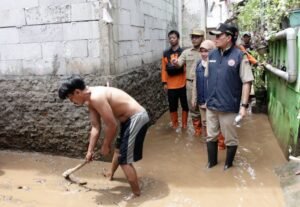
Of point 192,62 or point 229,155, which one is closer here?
point 229,155

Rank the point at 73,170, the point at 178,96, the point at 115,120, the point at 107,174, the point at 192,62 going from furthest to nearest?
1. the point at 178,96
2. the point at 192,62
3. the point at 107,174
4. the point at 73,170
5. the point at 115,120

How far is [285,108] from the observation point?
16.8ft

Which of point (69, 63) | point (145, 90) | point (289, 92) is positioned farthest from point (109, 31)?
point (289, 92)

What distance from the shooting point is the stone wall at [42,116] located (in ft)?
16.4

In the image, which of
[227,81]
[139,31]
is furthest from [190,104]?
[227,81]

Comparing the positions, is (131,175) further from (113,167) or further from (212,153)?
(212,153)

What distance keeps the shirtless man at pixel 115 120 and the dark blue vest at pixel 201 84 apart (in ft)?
5.79

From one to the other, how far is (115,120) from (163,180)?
1140 mm

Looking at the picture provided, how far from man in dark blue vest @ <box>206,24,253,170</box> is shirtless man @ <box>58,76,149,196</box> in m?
1.01

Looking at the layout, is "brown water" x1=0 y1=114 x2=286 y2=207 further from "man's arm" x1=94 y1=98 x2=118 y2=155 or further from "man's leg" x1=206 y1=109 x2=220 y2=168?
"man's arm" x1=94 y1=98 x2=118 y2=155

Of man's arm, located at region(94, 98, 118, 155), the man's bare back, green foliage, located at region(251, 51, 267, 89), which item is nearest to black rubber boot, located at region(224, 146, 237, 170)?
the man's bare back

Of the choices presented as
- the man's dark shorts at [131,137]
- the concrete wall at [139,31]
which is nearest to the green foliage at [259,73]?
the concrete wall at [139,31]

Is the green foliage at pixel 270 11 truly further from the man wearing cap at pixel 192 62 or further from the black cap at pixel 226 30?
the black cap at pixel 226 30

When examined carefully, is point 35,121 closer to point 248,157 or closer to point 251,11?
point 248,157
